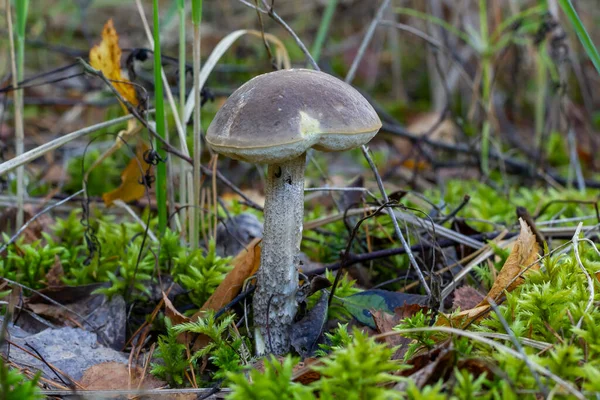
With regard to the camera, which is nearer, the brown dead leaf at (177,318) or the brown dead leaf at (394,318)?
the brown dead leaf at (394,318)

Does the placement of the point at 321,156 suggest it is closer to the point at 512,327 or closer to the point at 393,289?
the point at 393,289

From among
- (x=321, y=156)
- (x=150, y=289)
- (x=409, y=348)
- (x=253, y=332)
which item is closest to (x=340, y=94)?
(x=409, y=348)

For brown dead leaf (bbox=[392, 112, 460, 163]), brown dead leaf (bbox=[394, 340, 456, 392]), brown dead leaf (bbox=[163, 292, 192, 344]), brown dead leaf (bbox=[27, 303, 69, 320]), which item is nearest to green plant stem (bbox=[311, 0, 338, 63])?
brown dead leaf (bbox=[163, 292, 192, 344])

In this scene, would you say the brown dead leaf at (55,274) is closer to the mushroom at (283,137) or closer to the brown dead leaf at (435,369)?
the mushroom at (283,137)

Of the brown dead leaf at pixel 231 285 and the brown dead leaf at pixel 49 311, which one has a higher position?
the brown dead leaf at pixel 231 285

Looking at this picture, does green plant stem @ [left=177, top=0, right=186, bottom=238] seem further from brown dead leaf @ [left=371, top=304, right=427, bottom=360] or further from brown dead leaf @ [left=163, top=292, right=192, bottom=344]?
brown dead leaf @ [left=371, top=304, right=427, bottom=360]

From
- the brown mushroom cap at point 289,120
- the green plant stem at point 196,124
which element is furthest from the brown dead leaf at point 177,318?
the brown mushroom cap at point 289,120

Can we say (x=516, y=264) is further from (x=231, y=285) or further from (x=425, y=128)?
(x=425, y=128)
